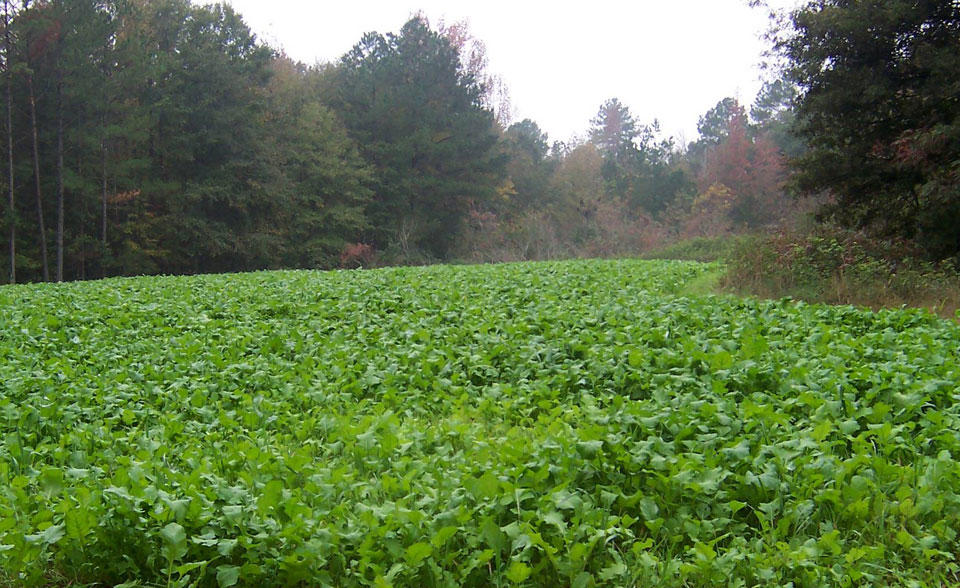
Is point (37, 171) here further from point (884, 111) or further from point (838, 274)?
point (884, 111)

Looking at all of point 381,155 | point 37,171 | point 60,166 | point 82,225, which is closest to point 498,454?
point 60,166

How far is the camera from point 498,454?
3.68 metres

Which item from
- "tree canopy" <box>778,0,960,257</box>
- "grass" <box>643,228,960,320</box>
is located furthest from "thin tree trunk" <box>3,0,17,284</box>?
"tree canopy" <box>778,0,960,257</box>

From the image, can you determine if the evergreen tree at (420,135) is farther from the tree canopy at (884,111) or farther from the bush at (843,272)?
the tree canopy at (884,111)

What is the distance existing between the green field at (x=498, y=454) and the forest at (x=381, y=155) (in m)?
4.64

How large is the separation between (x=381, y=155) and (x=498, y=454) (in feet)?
105

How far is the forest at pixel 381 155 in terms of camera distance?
10516mm

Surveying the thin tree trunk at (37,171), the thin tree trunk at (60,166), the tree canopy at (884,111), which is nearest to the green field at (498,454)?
the tree canopy at (884,111)

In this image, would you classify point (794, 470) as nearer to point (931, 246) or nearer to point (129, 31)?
point (931, 246)

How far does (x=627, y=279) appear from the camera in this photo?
1205 centimetres

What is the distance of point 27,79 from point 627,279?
21311 mm

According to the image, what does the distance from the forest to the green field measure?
4.64 meters

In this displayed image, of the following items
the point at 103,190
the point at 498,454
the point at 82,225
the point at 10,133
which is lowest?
the point at 498,454

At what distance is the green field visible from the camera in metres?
2.74
